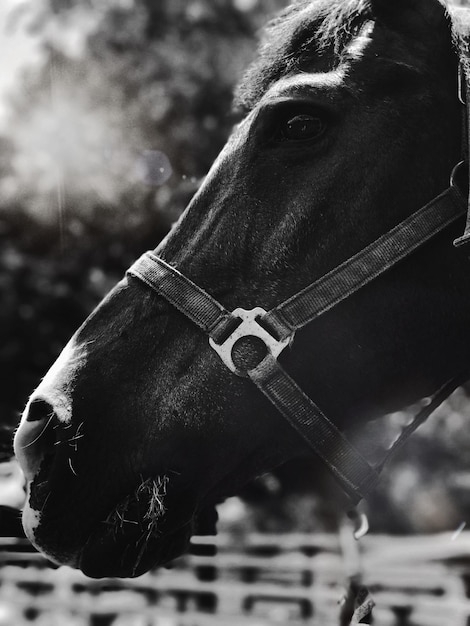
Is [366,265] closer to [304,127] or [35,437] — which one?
[304,127]

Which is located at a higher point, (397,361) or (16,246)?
(16,246)

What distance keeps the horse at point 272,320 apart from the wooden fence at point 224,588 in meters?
4.58

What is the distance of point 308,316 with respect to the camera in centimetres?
181

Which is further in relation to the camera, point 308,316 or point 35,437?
point 308,316

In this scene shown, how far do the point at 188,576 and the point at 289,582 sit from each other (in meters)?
1.16

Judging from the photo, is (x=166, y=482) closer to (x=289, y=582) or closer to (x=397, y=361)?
(x=397, y=361)

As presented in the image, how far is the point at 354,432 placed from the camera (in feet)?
6.97

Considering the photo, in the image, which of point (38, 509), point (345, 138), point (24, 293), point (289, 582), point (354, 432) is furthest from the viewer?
point (24, 293)

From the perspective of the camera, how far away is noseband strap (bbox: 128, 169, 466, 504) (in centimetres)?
179

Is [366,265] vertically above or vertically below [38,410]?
below

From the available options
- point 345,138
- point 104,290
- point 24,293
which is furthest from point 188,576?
point 345,138

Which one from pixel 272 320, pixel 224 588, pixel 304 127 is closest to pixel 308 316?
pixel 272 320

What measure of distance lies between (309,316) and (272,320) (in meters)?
0.11

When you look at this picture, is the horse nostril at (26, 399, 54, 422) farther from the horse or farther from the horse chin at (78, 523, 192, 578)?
the horse chin at (78, 523, 192, 578)
